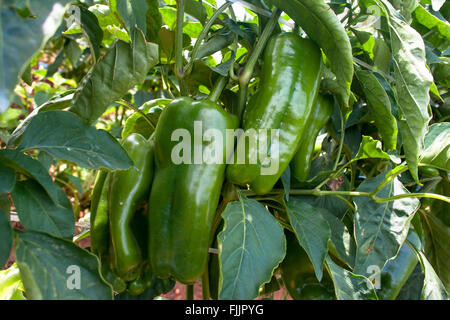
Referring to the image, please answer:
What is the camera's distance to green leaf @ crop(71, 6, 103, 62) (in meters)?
0.57

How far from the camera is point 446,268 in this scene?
771mm

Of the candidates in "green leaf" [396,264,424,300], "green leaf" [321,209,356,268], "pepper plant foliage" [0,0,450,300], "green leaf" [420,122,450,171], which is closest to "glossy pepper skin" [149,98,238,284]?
"pepper plant foliage" [0,0,450,300]

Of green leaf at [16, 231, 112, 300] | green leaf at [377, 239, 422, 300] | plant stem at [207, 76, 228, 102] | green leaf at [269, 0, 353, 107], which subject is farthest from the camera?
green leaf at [377, 239, 422, 300]

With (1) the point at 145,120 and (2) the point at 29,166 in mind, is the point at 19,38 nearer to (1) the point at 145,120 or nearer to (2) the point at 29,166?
(2) the point at 29,166

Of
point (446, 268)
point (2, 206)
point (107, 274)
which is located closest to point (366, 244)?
point (446, 268)

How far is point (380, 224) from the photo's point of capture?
0.62 meters

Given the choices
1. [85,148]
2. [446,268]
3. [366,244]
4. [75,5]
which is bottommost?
[446,268]

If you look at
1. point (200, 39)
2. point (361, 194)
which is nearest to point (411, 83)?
point (361, 194)

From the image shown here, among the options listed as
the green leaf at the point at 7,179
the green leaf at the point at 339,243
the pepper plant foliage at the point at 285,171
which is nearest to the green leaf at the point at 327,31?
the pepper plant foliage at the point at 285,171

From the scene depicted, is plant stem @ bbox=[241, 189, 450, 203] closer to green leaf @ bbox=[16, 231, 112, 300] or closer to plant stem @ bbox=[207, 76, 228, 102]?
plant stem @ bbox=[207, 76, 228, 102]

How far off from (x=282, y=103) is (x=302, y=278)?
32 centimetres

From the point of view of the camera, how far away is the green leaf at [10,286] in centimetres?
66
